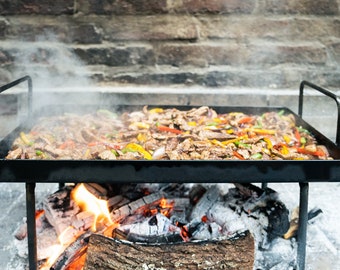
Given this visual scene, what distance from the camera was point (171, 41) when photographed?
4258 millimetres

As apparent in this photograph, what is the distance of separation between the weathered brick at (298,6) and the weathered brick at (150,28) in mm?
700

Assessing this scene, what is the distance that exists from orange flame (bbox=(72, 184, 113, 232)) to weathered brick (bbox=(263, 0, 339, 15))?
233 centimetres

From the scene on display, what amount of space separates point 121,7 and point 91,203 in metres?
1.92

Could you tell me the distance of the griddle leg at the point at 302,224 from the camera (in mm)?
2506

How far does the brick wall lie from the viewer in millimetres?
4172

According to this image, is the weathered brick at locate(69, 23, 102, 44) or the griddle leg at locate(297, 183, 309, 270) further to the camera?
the weathered brick at locate(69, 23, 102, 44)

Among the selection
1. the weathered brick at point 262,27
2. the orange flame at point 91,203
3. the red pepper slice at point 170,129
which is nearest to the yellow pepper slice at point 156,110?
the red pepper slice at point 170,129

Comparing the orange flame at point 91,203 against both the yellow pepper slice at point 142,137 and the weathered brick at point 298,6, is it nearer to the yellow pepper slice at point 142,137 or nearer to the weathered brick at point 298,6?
the yellow pepper slice at point 142,137

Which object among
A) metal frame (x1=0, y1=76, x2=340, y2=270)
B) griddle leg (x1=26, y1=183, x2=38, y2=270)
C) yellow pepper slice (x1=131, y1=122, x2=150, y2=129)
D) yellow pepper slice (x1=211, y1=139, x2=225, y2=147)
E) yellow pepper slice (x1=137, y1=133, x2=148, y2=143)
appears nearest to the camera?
metal frame (x1=0, y1=76, x2=340, y2=270)

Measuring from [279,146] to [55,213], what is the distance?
1441 mm

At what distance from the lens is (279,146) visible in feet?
9.05

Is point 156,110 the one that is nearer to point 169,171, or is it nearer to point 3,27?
point 169,171

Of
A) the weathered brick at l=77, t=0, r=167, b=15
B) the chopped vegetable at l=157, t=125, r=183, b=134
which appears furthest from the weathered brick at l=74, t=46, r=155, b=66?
the chopped vegetable at l=157, t=125, r=183, b=134

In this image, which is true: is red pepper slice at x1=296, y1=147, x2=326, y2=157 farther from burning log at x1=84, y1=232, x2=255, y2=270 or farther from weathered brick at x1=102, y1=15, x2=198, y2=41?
weathered brick at x1=102, y1=15, x2=198, y2=41
